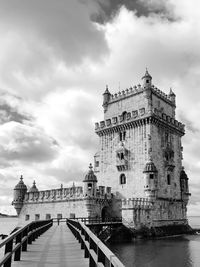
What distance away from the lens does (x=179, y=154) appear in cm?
5344

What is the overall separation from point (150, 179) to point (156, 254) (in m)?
15.1

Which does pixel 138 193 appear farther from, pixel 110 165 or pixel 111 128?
pixel 111 128

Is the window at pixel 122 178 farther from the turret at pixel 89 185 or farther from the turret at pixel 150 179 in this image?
the turret at pixel 89 185

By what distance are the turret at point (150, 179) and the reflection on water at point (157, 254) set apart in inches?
296

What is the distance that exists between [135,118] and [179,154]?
1178 centimetres

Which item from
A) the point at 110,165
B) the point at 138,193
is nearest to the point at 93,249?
the point at 138,193

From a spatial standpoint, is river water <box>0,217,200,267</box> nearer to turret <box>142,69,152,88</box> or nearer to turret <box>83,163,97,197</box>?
turret <box>83,163,97,197</box>

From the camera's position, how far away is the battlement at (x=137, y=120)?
155 ft

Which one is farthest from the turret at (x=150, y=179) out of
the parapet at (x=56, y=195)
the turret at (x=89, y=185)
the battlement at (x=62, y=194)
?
the parapet at (x=56, y=195)

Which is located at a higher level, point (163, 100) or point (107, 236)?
point (163, 100)

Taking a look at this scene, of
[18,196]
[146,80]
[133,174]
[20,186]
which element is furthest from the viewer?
[20,186]

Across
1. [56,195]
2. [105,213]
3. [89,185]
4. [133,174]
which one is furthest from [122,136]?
[56,195]

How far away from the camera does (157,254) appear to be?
97.0 ft

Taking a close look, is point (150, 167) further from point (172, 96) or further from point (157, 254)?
point (172, 96)
